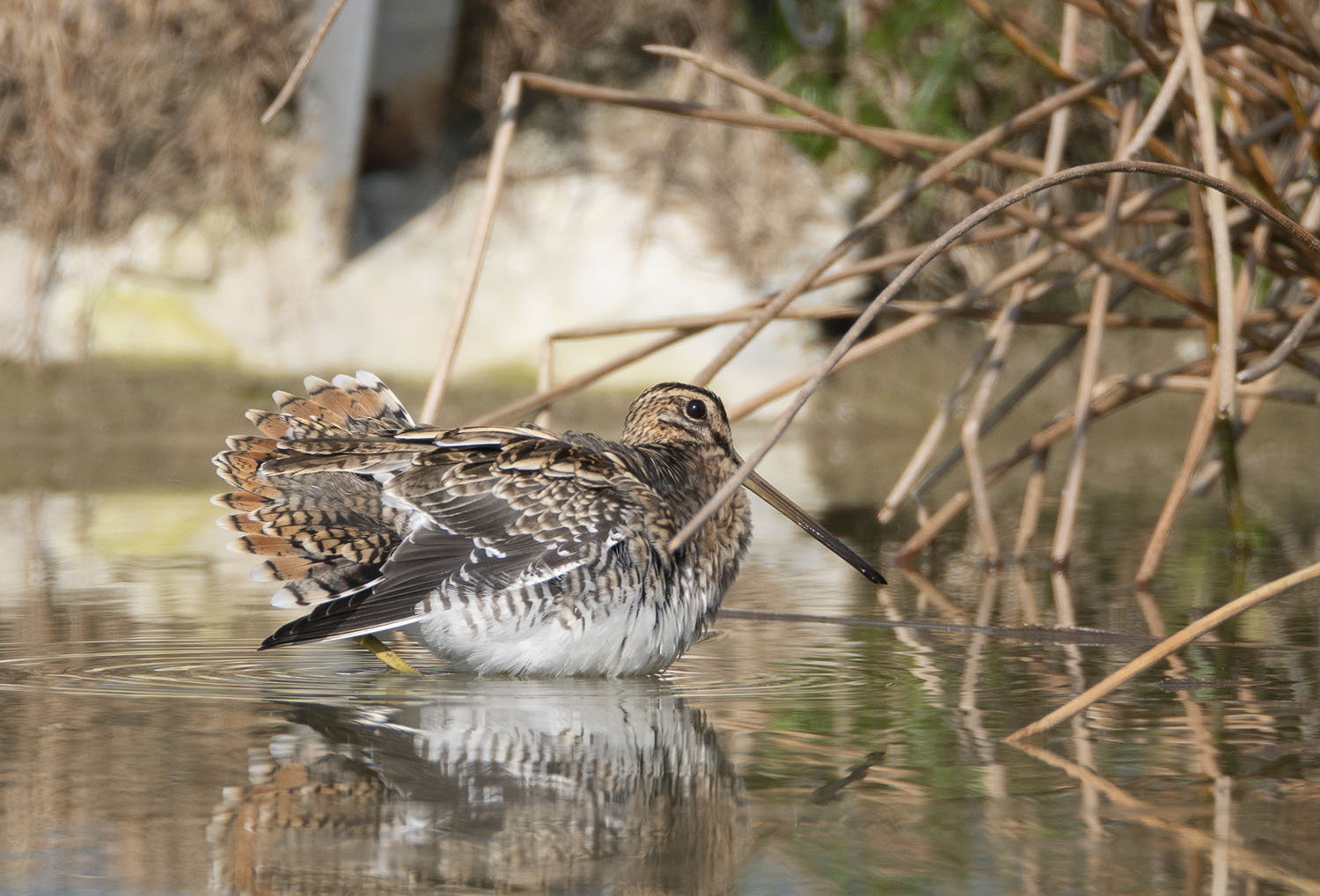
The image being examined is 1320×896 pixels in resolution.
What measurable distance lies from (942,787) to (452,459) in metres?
1.53

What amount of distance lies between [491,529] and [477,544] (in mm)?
51

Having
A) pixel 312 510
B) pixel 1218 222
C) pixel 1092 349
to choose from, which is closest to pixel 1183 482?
pixel 1092 349

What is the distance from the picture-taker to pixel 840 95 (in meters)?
→ 11.0

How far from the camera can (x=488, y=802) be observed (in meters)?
2.81

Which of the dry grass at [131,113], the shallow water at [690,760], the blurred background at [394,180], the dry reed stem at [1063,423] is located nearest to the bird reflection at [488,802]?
the shallow water at [690,760]

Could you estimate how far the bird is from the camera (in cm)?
378

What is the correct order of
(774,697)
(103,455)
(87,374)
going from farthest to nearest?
(87,374) → (103,455) → (774,697)

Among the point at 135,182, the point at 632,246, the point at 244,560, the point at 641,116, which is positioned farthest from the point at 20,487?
the point at 641,116

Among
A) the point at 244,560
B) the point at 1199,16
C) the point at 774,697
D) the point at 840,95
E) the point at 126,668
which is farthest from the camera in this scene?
the point at 840,95

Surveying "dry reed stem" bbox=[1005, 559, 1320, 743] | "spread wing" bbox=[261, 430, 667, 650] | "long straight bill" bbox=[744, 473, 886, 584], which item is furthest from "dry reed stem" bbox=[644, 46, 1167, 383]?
"dry reed stem" bbox=[1005, 559, 1320, 743]

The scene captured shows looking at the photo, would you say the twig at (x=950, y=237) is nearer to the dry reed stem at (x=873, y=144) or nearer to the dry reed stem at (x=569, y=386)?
the dry reed stem at (x=873, y=144)

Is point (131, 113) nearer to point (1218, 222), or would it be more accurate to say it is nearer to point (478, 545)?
point (478, 545)

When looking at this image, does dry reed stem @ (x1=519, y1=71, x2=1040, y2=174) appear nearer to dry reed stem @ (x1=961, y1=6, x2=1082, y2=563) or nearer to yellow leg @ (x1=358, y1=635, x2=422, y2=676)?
dry reed stem @ (x1=961, y1=6, x2=1082, y2=563)

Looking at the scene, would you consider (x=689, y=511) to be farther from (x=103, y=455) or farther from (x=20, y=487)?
(x=103, y=455)
